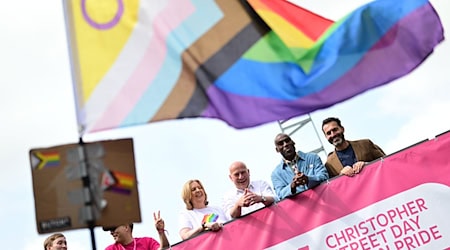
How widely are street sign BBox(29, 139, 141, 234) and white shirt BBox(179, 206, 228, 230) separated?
2313 millimetres

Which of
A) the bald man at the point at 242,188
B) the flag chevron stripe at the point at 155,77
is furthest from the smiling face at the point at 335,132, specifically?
Answer: the flag chevron stripe at the point at 155,77

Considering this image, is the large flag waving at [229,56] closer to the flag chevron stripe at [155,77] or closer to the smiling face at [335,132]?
the flag chevron stripe at [155,77]

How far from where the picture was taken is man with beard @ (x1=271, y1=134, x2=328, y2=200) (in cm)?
798

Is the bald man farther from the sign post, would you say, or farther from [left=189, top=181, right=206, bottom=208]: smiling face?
the sign post

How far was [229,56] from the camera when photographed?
24.1 ft

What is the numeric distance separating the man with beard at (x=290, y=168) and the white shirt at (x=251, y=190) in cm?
10

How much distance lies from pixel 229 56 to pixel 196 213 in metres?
1.60

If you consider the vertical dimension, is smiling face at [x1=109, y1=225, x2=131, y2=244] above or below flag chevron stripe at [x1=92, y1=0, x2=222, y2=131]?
below

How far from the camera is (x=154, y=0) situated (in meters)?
7.25

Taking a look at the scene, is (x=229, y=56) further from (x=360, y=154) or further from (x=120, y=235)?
(x=120, y=235)

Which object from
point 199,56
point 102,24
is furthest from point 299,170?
point 102,24

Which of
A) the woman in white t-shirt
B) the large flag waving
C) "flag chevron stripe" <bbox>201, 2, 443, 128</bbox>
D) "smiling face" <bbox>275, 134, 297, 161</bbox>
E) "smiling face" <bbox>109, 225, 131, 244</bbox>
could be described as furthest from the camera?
"smiling face" <bbox>109, 225, 131, 244</bbox>

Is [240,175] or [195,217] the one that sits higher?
[240,175]

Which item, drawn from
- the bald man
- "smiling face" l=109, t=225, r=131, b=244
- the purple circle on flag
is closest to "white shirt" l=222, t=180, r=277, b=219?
the bald man
